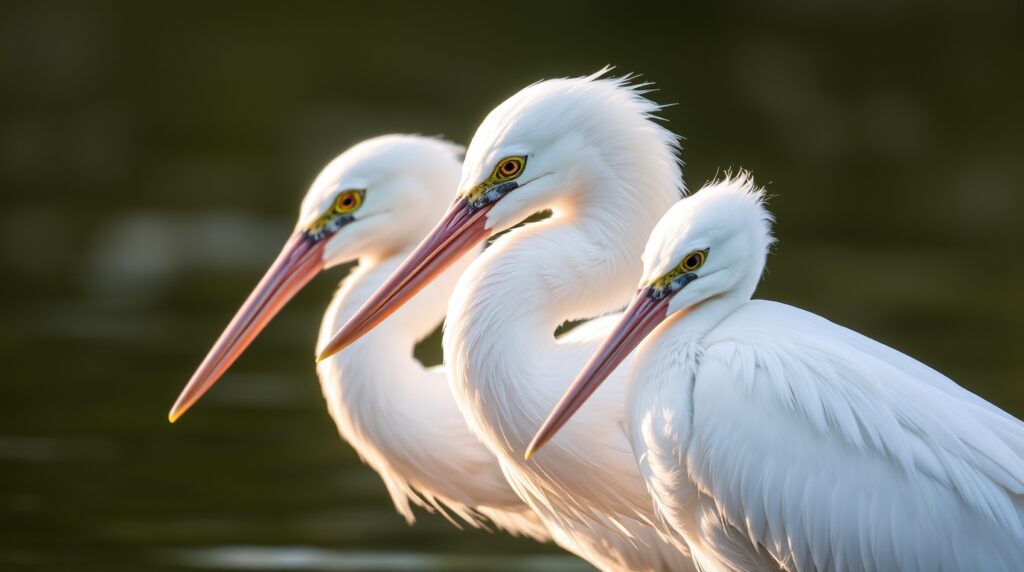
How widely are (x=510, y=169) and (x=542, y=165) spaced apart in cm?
9

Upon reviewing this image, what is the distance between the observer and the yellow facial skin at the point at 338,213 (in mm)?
5898

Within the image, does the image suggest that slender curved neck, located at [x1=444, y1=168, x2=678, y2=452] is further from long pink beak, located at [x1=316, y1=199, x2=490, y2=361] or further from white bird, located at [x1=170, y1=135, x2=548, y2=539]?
white bird, located at [x1=170, y1=135, x2=548, y2=539]

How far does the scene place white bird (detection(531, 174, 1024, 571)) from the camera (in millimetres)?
4375

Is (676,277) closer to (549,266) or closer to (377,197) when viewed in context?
(549,266)

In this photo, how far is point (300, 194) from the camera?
46.6 ft

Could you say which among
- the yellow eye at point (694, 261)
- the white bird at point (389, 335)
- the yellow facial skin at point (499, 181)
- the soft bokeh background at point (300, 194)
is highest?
the yellow eye at point (694, 261)

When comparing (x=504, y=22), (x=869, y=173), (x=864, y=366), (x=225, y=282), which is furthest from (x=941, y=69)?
(x=864, y=366)

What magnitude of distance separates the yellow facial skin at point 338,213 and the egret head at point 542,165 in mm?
838

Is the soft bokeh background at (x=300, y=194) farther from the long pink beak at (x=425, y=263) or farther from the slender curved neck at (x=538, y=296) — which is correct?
the slender curved neck at (x=538, y=296)

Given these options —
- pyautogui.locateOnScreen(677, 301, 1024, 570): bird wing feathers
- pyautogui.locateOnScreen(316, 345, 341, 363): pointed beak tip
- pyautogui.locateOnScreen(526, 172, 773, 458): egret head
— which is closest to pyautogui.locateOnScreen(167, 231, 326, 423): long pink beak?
pyautogui.locateOnScreen(316, 345, 341, 363): pointed beak tip

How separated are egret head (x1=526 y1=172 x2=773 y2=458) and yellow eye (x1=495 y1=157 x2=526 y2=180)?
1.81ft

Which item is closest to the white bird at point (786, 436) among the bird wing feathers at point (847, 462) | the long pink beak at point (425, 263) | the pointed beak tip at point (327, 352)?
the bird wing feathers at point (847, 462)

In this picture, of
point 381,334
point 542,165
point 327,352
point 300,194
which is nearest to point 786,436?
point 542,165

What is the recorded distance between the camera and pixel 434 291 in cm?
593
